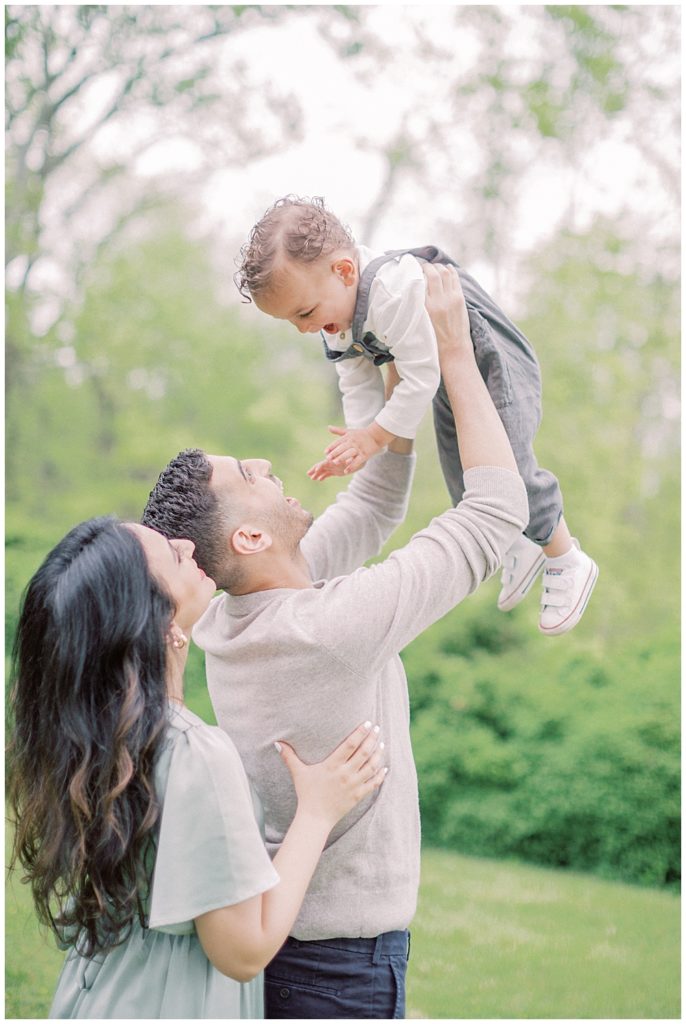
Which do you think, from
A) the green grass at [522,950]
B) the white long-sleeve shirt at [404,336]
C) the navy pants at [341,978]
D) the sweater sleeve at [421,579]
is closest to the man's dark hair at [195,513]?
the sweater sleeve at [421,579]

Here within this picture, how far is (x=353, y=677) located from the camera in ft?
5.67

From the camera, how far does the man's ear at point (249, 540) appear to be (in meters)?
1.87

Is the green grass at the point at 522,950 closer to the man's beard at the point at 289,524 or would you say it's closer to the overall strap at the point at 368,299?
the man's beard at the point at 289,524

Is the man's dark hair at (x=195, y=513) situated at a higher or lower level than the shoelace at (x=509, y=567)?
higher

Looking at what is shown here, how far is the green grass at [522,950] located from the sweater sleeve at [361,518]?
1.98 meters

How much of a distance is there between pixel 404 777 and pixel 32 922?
289 cm

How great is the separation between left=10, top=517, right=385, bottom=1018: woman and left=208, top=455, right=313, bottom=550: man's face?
8.8 inches

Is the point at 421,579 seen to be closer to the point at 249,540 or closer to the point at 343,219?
the point at 249,540

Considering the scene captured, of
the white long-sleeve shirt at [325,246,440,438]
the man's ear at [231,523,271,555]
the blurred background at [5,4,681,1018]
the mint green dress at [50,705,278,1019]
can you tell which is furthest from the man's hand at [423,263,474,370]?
the blurred background at [5,4,681,1018]

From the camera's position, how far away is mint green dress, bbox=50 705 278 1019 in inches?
60.3

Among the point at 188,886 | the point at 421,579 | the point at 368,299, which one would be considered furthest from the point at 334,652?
the point at 368,299

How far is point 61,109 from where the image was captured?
905cm

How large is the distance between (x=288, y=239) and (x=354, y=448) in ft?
1.58

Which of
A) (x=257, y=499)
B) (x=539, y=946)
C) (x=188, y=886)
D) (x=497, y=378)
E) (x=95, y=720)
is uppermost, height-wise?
(x=497, y=378)
